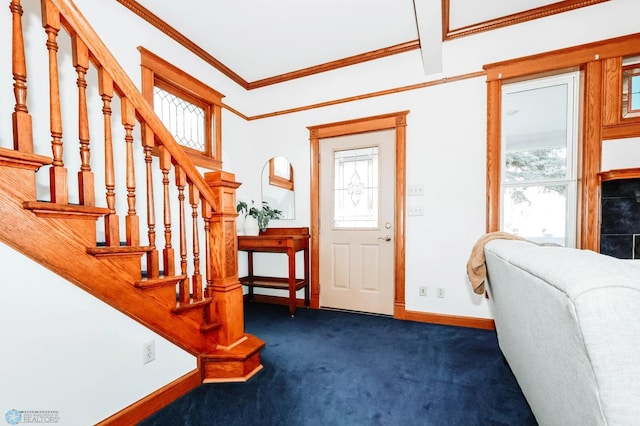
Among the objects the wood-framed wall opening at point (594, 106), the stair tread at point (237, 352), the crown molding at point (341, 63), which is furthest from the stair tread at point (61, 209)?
the wood-framed wall opening at point (594, 106)

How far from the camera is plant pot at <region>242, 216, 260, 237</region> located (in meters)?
3.34

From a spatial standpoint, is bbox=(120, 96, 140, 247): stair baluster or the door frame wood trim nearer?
bbox=(120, 96, 140, 247): stair baluster

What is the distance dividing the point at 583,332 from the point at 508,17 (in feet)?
9.80

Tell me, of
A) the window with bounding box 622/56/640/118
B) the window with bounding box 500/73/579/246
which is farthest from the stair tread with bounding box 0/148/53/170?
the window with bounding box 622/56/640/118

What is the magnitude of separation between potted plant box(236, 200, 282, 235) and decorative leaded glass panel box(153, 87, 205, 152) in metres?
0.83

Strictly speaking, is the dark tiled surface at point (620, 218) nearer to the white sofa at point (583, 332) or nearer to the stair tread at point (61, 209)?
A: the white sofa at point (583, 332)

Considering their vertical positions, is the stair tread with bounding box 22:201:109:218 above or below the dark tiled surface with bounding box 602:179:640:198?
below

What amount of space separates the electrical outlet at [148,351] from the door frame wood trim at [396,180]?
199cm

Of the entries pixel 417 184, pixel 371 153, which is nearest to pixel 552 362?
pixel 417 184

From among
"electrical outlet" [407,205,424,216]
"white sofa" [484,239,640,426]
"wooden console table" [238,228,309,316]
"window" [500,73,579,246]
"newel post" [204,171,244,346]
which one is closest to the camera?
"white sofa" [484,239,640,426]

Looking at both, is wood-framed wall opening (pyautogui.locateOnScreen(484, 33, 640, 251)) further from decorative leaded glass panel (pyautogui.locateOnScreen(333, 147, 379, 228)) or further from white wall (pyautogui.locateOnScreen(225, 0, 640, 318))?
decorative leaded glass panel (pyautogui.locateOnScreen(333, 147, 379, 228))

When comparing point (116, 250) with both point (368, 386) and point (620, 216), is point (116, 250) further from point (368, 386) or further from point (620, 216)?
point (620, 216)

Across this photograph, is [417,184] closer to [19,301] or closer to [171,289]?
[171,289]

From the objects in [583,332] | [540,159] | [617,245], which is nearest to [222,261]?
[583,332]
